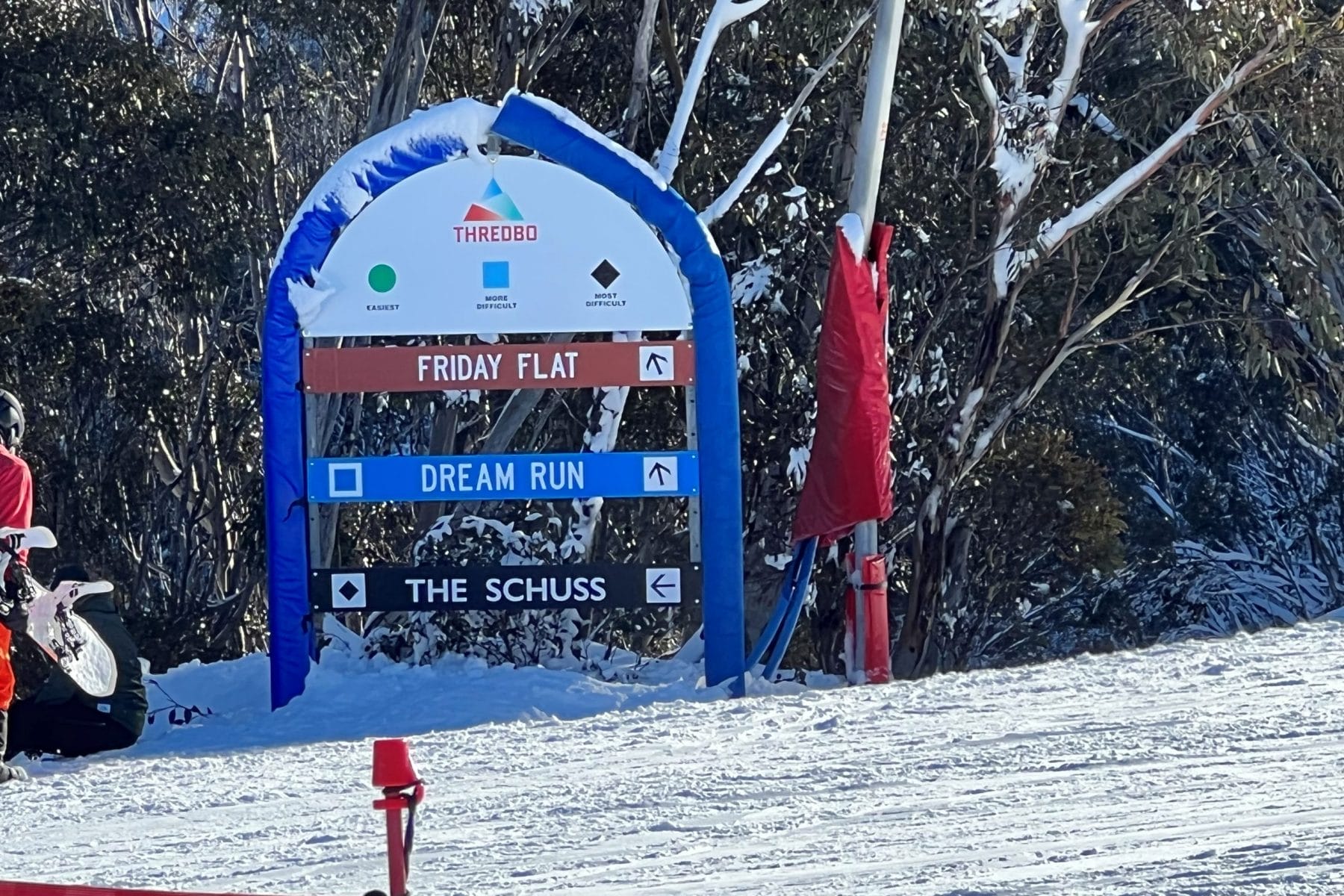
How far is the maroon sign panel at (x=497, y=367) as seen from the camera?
962cm

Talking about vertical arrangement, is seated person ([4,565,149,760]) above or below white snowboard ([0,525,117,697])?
below

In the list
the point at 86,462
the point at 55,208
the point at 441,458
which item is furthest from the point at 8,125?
the point at 441,458

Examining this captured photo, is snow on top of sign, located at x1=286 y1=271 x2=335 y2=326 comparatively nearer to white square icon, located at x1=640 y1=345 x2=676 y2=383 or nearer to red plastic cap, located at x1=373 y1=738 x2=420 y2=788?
white square icon, located at x1=640 y1=345 x2=676 y2=383

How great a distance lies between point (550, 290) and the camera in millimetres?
9586

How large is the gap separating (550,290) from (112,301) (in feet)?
31.8

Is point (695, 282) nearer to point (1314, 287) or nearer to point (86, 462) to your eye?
point (1314, 287)

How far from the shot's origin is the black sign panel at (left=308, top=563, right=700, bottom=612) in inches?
376

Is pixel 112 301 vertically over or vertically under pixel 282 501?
over

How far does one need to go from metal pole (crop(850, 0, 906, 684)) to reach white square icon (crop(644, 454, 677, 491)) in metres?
1.21

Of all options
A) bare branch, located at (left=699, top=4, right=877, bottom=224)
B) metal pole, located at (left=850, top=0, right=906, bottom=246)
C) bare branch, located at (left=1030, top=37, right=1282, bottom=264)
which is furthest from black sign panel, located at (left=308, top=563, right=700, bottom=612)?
bare branch, located at (left=1030, top=37, right=1282, bottom=264)

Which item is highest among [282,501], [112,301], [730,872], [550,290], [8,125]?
[8,125]

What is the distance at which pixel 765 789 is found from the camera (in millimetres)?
6750

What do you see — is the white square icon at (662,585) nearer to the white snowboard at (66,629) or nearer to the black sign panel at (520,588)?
the black sign panel at (520,588)

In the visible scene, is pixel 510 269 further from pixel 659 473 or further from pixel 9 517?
pixel 9 517
